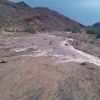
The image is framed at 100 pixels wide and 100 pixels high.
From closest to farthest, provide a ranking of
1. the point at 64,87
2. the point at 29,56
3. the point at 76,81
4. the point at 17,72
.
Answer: the point at 64,87, the point at 76,81, the point at 17,72, the point at 29,56

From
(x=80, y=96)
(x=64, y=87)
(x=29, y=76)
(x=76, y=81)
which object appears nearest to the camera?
(x=80, y=96)

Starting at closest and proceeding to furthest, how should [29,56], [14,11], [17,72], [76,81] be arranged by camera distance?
[76,81] → [17,72] → [29,56] → [14,11]

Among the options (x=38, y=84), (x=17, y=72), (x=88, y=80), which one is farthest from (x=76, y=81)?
(x=17, y=72)

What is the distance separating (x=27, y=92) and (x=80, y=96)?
4.46 ft

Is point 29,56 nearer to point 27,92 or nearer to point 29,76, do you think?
A: point 29,76

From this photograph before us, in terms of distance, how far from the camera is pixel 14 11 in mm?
62094

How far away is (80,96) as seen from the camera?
671 cm

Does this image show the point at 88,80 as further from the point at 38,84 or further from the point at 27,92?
the point at 27,92

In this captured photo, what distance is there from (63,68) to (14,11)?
2133 inches

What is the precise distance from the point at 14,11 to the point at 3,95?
5670 centimetres

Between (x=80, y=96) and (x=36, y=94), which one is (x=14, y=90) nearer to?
(x=36, y=94)

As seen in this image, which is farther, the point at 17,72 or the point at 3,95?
the point at 17,72

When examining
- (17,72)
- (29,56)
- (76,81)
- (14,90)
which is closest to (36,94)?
(14,90)

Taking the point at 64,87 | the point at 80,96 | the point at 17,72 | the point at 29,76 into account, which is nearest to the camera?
the point at 80,96
